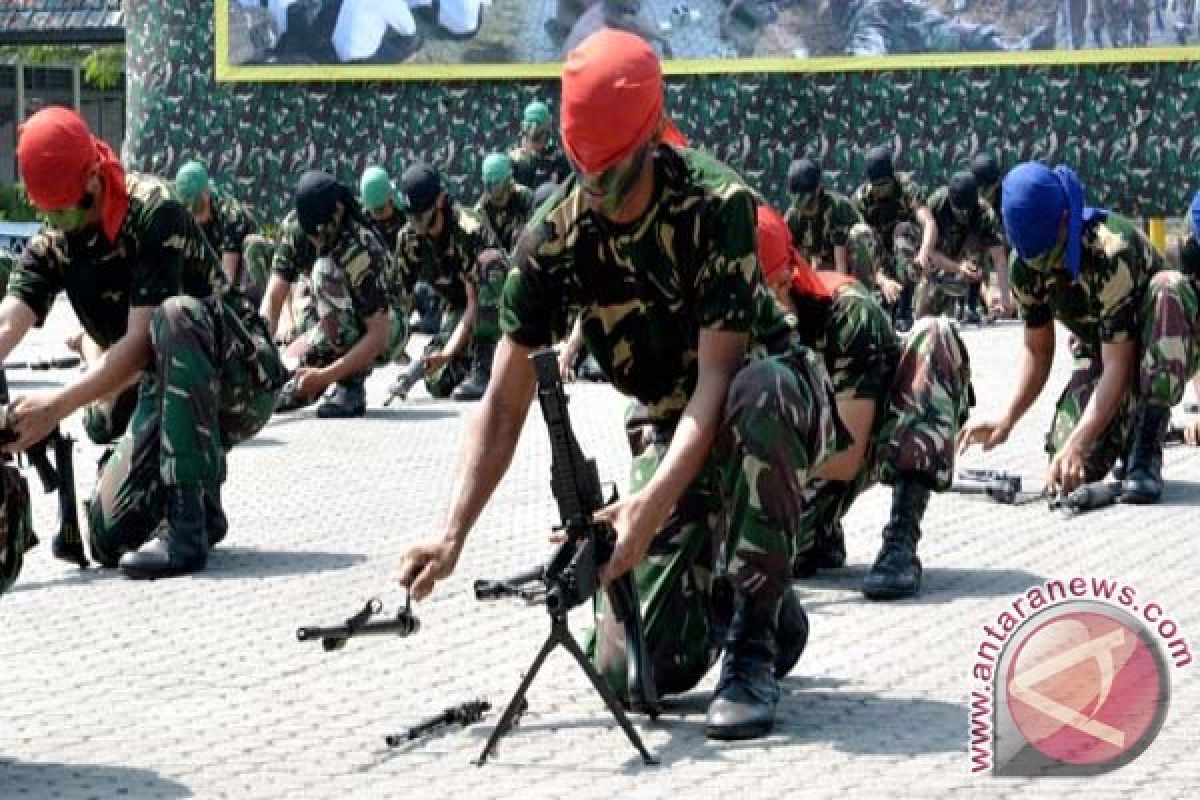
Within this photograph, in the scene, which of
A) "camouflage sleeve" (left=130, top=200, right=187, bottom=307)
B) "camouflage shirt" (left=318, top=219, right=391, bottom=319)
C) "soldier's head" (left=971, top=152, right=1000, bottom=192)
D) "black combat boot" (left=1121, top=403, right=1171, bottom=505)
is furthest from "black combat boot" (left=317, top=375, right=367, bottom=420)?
"soldier's head" (left=971, top=152, right=1000, bottom=192)

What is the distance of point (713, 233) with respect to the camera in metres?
6.19

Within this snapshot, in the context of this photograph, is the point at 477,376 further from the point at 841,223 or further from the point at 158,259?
the point at 158,259

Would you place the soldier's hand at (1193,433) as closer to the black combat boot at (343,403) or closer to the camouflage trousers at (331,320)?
the camouflage trousers at (331,320)

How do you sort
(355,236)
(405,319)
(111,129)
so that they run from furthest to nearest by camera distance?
(111,129), (405,319), (355,236)

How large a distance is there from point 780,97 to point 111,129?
2914 centimetres

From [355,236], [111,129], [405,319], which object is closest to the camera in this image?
[355,236]

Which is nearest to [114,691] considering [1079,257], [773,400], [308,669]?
[308,669]

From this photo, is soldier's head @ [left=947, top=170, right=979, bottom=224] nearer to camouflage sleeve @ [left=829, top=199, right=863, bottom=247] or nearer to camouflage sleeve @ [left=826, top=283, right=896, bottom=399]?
camouflage sleeve @ [left=829, top=199, right=863, bottom=247]

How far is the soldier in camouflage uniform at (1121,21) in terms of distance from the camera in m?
26.9

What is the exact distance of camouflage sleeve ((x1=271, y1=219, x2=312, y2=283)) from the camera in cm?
1662

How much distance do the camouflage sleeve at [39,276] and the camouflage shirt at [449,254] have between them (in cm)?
753

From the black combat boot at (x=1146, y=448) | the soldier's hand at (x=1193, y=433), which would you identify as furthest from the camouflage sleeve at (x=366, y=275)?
the black combat boot at (x=1146, y=448)

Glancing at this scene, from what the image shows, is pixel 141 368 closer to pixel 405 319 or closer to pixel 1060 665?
pixel 1060 665

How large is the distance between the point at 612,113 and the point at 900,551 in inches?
122
